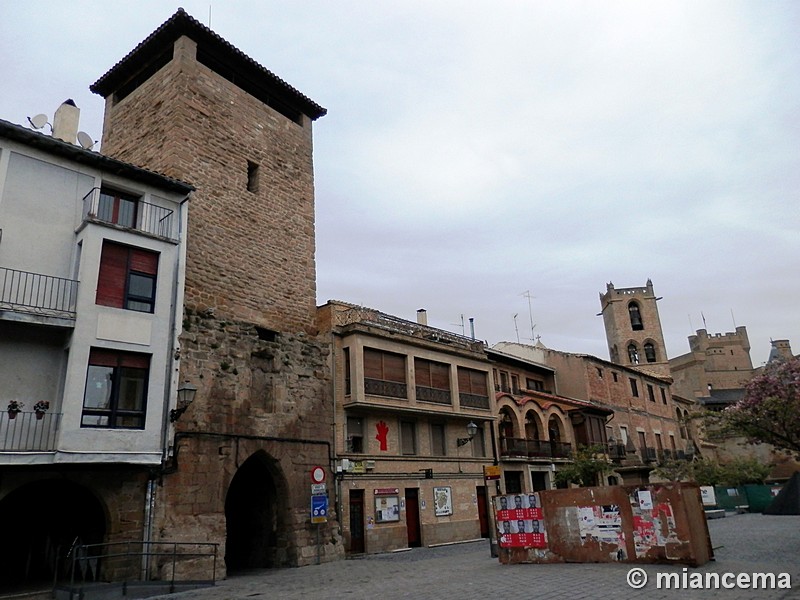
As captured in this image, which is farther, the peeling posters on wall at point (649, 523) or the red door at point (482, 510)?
the red door at point (482, 510)

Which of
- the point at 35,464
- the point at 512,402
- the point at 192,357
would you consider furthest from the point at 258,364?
the point at 512,402

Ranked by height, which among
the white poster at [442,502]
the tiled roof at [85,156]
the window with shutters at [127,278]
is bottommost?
the white poster at [442,502]

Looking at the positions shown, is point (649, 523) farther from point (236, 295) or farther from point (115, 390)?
point (236, 295)

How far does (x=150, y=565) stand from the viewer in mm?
14531

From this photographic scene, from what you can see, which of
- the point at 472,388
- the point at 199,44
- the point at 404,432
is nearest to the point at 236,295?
the point at 199,44

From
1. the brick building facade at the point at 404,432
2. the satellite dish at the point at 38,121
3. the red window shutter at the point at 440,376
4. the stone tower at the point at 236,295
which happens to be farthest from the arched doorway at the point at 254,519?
the satellite dish at the point at 38,121

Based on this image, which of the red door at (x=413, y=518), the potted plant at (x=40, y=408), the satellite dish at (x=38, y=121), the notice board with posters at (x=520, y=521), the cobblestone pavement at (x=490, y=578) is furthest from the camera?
the red door at (x=413, y=518)

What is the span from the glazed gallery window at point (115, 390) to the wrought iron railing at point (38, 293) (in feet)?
4.09

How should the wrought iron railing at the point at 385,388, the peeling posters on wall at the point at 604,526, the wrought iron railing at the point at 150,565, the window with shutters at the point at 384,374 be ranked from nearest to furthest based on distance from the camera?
the peeling posters on wall at the point at 604,526 → the wrought iron railing at the point at 150,565 → the wrought iron railing at the point at 385,388 → the window with shutters at the point at 384,374

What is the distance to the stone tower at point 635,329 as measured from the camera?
56.3m

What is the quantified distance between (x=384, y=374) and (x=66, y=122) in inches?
536

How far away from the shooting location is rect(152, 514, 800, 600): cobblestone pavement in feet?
32.3

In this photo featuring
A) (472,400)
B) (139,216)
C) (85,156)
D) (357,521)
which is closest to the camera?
(85,156)

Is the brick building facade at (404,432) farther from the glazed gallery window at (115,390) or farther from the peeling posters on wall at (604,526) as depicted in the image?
the glazed gallery window at (115,390)
